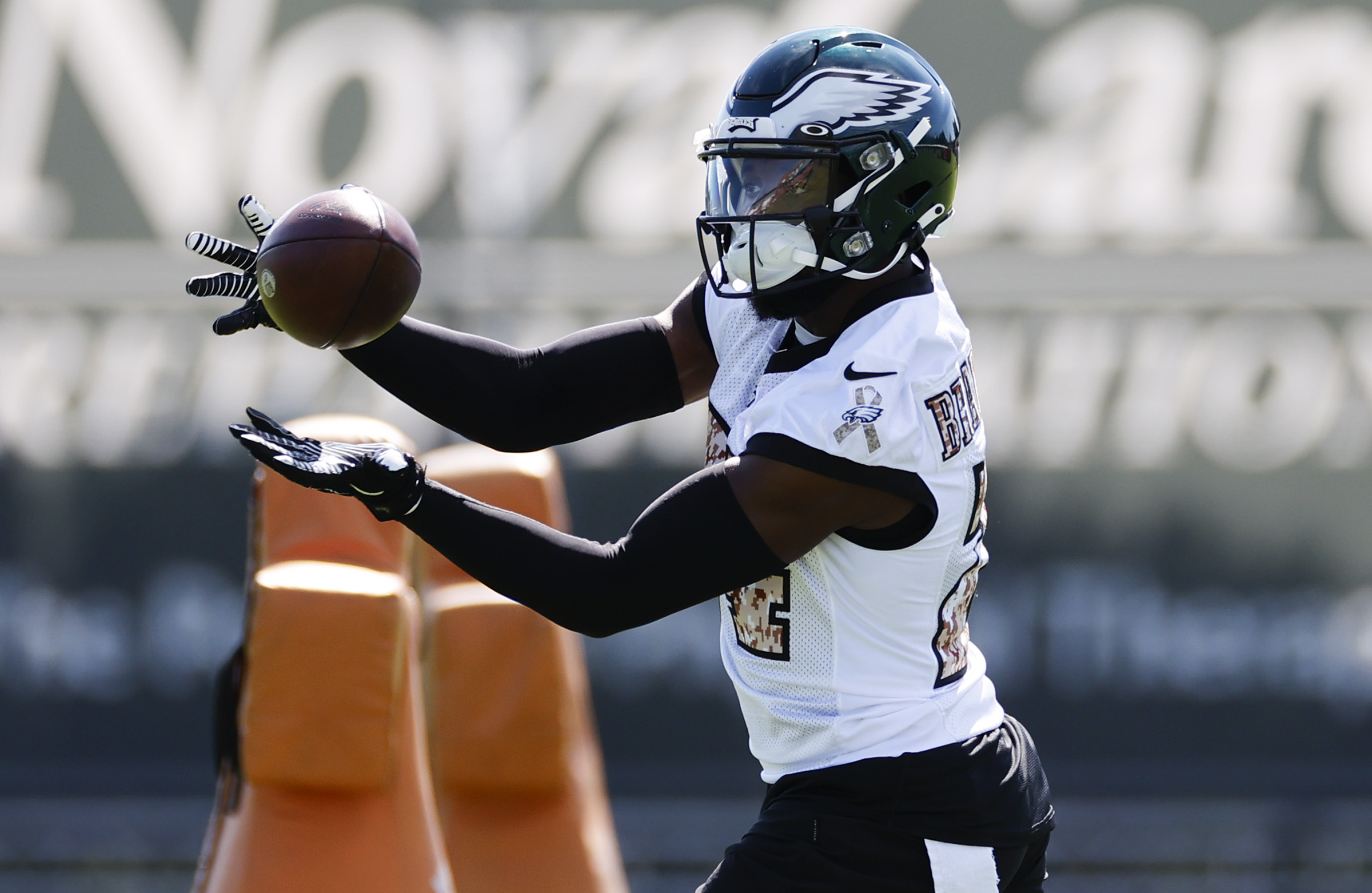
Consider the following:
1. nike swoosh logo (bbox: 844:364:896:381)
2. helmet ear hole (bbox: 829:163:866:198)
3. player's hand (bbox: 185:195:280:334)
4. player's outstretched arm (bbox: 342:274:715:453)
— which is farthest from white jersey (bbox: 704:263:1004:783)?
player's hand (bbox: 185:195:280:334)

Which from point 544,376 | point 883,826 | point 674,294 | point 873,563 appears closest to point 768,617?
point 873,563

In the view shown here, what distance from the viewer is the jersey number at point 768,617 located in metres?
1.73

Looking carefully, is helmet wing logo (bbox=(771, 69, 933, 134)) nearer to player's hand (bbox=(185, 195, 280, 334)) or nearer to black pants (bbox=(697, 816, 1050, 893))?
player's hand (bbox=(185, 195, 280, 334))

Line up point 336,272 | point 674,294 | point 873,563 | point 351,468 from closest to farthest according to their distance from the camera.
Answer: point 351,468, point 873,563, point 336,272, point 674,294

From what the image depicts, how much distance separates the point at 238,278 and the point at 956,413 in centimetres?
95

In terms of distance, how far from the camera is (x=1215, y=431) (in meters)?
4.23

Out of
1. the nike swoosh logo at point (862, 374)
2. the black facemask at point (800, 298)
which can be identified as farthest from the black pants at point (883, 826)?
the black facemask at point (800, 298)

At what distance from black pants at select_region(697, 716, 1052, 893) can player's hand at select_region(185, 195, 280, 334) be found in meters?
0.89

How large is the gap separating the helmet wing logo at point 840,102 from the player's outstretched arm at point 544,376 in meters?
0.41

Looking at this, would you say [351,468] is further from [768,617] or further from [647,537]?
[768,617]

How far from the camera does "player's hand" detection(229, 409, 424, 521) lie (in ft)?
5.05

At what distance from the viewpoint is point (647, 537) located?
5.27 feet

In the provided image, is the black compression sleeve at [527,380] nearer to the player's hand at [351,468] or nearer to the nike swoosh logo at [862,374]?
the player's hand at [351,468]

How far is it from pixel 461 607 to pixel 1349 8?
318 centimetres
